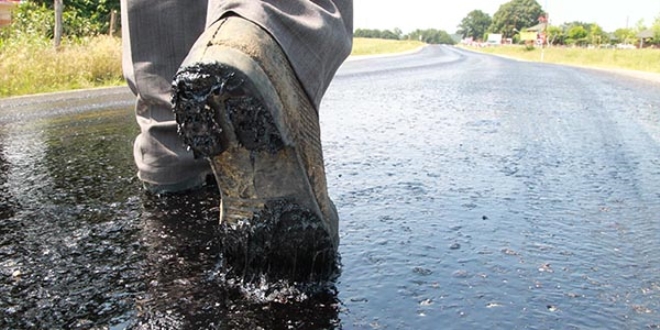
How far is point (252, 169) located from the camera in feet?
3.90

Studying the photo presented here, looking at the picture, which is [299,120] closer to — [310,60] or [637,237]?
[310,60]

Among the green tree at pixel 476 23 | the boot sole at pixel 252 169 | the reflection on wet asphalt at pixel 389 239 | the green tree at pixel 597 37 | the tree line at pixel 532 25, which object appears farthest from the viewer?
the green tree at pixel 476 23

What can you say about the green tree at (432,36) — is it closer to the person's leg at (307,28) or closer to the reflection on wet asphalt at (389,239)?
the reflection on wet asphalt at (389,239)

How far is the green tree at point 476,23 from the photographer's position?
12225 centimetres

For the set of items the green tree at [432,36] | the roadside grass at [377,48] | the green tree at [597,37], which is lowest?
the roadside grass at [377,48]

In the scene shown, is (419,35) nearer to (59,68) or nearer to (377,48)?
(377,48)

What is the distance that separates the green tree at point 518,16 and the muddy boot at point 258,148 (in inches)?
4235

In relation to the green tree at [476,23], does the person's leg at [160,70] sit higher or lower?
lower

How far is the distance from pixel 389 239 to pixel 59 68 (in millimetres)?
6914

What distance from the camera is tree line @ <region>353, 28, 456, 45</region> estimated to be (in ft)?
370

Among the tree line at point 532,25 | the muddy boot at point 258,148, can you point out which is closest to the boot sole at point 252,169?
the muddy boot at point 258,148

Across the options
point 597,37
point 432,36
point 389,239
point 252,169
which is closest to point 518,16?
point 432,36

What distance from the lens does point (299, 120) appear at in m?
1.24

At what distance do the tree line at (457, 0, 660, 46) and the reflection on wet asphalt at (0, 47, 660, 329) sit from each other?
2290 inches
